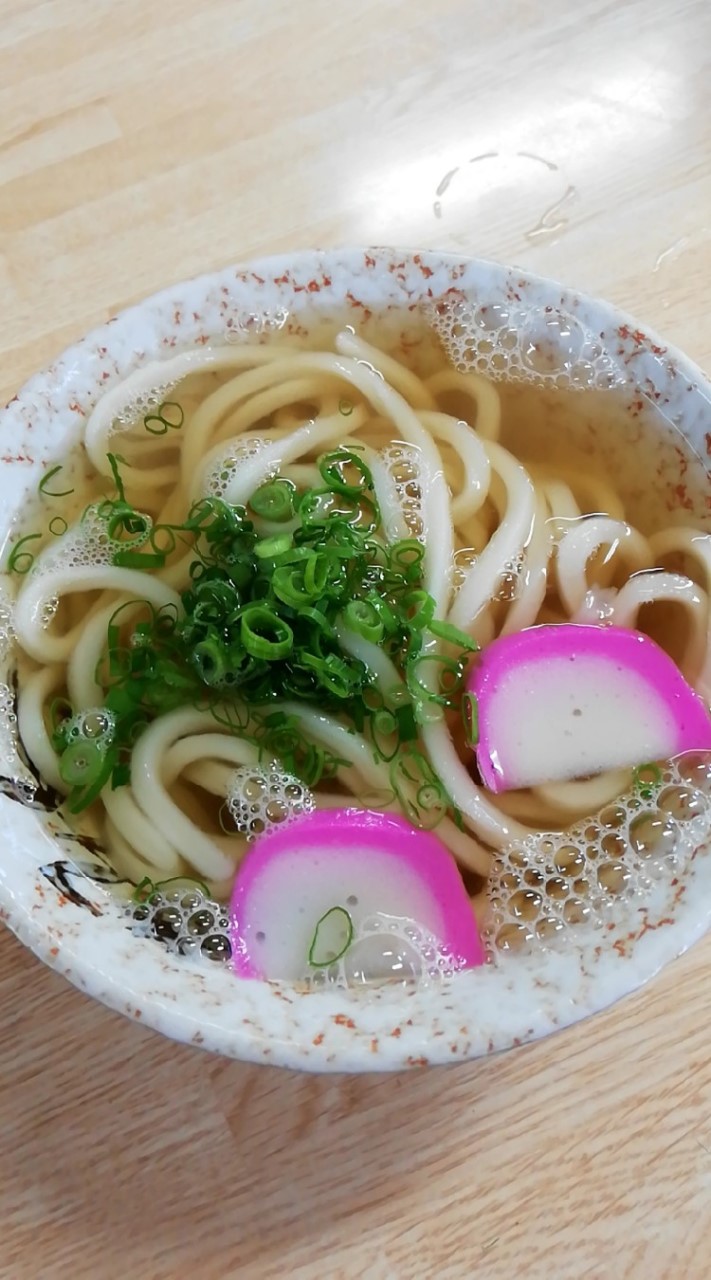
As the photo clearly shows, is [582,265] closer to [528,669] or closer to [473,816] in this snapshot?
[528,669]

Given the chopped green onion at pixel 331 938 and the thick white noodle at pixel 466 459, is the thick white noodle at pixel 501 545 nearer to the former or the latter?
the thick white noodle at pixel 466 459

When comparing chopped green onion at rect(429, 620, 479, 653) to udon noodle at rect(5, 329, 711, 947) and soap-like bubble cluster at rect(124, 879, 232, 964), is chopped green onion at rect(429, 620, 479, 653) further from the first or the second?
soap-like bubble cluster at rect(124, 879, 232, 964)

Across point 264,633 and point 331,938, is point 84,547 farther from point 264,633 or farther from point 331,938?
point 331,938

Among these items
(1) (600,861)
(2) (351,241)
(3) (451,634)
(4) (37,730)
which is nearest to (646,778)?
(1) (600,861)

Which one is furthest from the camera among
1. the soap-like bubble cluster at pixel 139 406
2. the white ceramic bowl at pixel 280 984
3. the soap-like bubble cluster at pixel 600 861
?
the soap-like bubble cluster at pixel 139 406

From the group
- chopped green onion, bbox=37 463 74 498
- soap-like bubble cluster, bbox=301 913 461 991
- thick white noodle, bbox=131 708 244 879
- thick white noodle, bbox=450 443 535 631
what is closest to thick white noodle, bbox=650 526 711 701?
thick white noodle, bbox=450 443 535 631

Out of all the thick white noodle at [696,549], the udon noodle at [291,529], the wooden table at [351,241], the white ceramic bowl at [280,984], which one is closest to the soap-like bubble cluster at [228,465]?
the udon noodle at [291,529]
